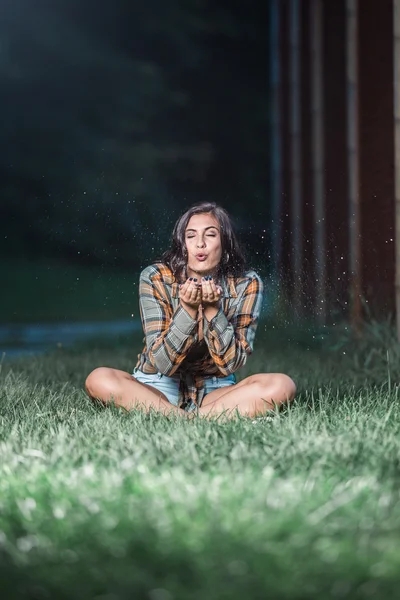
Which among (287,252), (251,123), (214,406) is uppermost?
(251,123)

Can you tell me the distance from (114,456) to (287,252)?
309 cm

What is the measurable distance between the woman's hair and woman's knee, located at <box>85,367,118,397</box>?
1.00 ft

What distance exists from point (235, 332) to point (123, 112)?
4.87 metres

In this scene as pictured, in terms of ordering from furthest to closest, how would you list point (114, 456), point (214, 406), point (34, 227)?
point (34, 227) < point (214, 406) < point (114, 456)

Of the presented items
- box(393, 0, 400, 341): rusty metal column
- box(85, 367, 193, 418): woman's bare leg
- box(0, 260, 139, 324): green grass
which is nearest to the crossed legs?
box(85, 367, 193, 418): woman's bare leg

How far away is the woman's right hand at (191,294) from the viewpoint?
68.4 inches

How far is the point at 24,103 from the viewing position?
6.55 metres

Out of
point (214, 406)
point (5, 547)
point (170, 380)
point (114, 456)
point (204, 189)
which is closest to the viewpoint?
point (5, 547)

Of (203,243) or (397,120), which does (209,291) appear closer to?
(203,243)

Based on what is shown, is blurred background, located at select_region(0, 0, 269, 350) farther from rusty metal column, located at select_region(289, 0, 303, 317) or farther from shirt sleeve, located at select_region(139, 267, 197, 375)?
shirt sleeve, located at select_region(139, 267, 197, 375)

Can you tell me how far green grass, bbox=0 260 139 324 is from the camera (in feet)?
17.1

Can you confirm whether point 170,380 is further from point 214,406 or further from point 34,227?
point 34,227

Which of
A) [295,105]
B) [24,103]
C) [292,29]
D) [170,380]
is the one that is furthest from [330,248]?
[24,103]

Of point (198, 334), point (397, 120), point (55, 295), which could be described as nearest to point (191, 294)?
point (198, 334)
